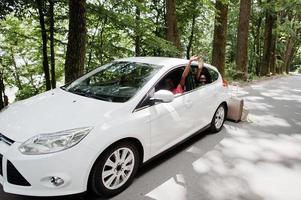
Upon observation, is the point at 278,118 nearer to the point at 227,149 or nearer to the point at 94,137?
the point at 227,149

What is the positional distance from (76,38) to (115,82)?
2.45 m

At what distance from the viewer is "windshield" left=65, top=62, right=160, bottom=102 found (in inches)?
157

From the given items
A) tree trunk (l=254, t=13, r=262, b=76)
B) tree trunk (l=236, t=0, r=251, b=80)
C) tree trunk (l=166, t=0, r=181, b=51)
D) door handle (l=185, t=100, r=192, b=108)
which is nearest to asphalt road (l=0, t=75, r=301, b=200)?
door handle (l=185, t=100, r=192, b=108)

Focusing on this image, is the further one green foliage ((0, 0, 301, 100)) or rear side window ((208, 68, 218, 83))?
green foliage ((0, 0, 301, 100))

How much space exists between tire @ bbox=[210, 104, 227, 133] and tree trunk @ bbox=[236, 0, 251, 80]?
337 inches

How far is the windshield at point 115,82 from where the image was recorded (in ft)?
13.1

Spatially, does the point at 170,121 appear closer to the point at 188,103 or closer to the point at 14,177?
the point at 188,103

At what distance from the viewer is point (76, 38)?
634 cm

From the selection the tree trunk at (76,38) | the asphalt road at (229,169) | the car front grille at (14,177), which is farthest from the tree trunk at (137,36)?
the car front grille at (14,177)

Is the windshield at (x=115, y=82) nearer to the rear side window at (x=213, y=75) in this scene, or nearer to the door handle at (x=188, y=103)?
the door handle at (x=188, y=103)

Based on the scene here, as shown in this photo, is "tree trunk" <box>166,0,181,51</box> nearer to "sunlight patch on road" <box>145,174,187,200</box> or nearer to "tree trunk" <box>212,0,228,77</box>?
"tree trunk" <box>212,0,228,77</box>

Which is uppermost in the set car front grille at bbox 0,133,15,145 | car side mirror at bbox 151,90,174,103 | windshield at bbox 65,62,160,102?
windshield at bbox 65,62,160,102

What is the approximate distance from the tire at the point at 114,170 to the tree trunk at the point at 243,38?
1140 cm

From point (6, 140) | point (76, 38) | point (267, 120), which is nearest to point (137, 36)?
point (76, 38)
